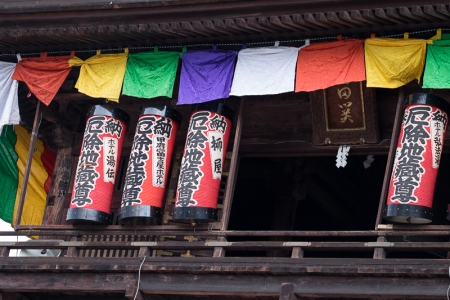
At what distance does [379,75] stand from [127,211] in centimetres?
397

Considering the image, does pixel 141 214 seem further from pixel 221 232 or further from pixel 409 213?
pixel 409 213

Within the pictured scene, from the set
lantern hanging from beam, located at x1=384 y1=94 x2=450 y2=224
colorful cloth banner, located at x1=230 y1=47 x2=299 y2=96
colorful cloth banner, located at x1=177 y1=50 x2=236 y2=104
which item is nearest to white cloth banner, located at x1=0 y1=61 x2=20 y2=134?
colorful cloth banner, located at x1=177 y1=50 x2=236 y2=104

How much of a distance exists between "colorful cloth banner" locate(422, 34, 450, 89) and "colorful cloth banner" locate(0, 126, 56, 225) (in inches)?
278

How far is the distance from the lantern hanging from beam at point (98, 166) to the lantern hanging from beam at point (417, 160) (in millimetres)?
4143

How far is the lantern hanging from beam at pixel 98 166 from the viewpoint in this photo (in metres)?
14.7

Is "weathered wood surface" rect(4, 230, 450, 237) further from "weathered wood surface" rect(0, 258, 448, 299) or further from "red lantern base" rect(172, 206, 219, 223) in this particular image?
"weathered wood surface" rect(0, 258, 448, 299)

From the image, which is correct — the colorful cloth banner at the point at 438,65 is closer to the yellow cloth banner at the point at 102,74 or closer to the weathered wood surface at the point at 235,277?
the weathered wood surface at the point at 235,277

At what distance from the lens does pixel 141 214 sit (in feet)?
47.2

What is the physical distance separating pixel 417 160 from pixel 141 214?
3.89 meters

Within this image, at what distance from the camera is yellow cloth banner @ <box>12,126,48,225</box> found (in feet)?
56.4

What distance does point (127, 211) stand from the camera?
1445 centimetres

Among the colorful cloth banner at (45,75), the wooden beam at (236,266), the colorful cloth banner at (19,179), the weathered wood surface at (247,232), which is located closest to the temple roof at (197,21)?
the colorful cloth banner at (45,75)

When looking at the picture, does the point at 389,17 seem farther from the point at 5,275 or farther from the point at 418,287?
the point at 5,275

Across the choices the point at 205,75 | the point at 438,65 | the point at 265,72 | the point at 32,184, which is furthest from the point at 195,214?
the point at 32,184
